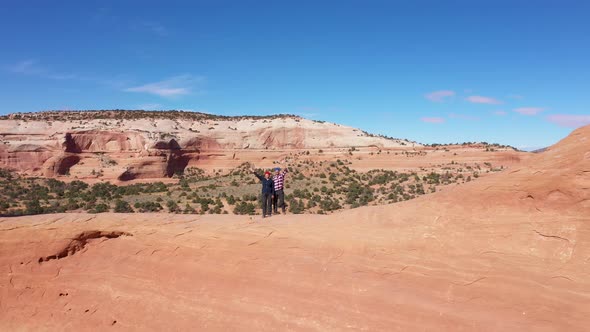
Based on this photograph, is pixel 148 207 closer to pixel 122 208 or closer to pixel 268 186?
pixel 122 208

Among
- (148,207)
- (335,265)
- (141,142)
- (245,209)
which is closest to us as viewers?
(335,265)

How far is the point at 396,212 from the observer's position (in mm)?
6035

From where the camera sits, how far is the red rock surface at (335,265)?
473 cm

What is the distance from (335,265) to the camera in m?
5.71

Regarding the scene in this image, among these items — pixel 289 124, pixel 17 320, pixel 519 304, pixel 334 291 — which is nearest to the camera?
pixel 519 304

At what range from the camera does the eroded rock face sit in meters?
41.2

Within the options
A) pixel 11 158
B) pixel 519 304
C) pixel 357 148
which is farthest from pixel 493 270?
pixel 11 158

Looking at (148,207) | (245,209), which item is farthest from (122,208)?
(245,209)

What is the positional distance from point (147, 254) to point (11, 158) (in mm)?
45413

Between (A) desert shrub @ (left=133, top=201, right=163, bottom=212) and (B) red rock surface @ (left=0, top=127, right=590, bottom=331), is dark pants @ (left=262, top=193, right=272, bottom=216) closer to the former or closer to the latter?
(B) red rock surface @ (left=0, top=127, right=590, bottom=331)

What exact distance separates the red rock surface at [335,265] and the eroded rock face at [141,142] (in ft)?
116

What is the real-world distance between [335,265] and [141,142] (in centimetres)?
4324

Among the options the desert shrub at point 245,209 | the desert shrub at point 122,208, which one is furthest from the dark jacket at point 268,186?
the desert shrub at point 122,208

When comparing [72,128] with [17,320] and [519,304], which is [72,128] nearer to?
[17,320]
